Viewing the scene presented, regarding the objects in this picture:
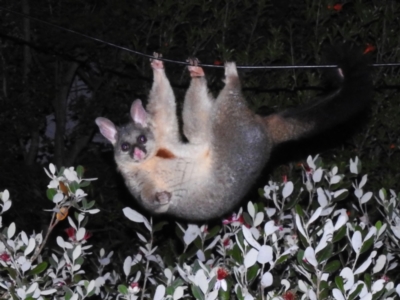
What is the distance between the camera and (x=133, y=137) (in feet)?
12.0

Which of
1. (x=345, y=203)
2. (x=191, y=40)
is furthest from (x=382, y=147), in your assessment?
(x=191, y=40)

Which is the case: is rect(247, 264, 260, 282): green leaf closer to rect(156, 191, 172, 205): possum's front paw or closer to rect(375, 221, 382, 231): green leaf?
rect(156, 191, 172, 205): possum's front paw

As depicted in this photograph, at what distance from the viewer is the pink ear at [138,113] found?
3553 mm

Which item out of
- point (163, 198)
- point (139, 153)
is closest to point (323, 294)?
point (163, 198)

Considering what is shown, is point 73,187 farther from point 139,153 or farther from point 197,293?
point 197,293

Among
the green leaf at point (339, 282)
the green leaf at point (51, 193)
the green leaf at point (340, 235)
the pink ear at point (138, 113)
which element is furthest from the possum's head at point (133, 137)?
the green leaf at point (339, 282)

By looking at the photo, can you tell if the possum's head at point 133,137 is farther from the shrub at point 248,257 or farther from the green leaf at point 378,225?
the green leaf at point 378,225

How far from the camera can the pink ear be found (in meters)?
3.55

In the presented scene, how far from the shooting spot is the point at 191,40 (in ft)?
19.2

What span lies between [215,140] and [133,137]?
0.46 meters

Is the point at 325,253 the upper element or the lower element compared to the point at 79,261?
upper

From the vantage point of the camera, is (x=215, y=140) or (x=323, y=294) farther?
(x=215, y=140)

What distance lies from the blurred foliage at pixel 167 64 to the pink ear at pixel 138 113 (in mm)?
1662

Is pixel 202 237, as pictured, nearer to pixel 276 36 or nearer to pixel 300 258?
pixel 300 258
